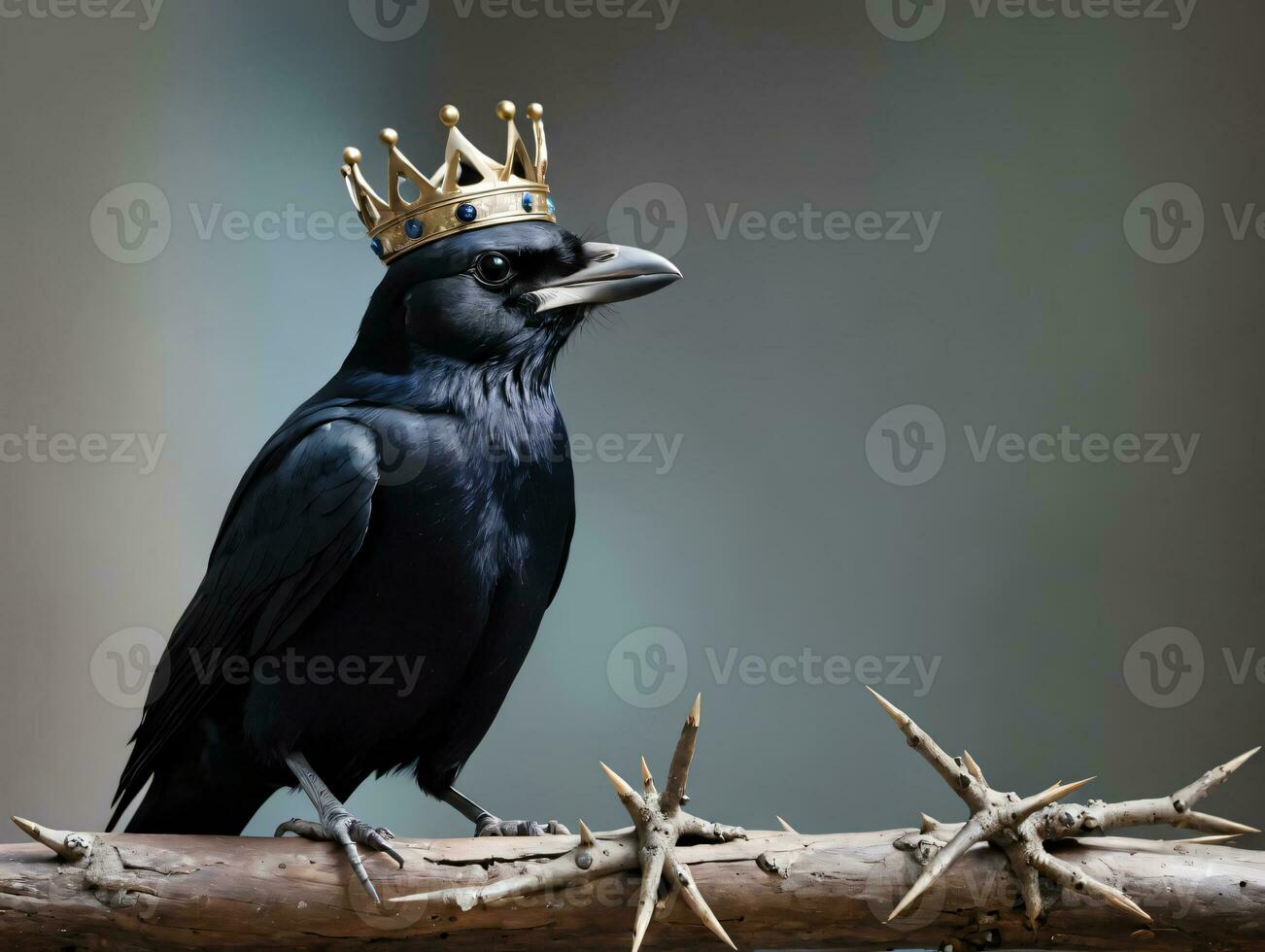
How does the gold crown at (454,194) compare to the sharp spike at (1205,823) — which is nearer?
the sharp spike at (1205,823)

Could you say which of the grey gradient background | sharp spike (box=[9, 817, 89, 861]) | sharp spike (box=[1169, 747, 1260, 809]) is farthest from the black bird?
the grey gradient background

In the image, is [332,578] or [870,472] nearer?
[332,578]

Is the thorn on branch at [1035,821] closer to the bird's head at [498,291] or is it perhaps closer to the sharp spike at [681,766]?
the sharp spike at [681,766]

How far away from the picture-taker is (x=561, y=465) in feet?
5.98

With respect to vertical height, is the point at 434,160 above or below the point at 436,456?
above

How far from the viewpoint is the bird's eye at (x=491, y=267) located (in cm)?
176

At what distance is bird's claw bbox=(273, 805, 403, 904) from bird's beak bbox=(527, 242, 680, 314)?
2.34ft

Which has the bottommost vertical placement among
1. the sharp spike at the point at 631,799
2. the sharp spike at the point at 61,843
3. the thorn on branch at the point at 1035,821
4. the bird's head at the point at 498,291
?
the sharp spike at the point at 61,843

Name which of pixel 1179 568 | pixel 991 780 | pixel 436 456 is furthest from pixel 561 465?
pixel 1179 568

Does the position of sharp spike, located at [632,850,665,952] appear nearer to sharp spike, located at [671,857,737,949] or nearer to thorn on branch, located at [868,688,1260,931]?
sharp spike, located at [671,857,737,949]

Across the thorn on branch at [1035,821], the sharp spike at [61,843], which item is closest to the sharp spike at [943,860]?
the thorn on branch at [1035,821]

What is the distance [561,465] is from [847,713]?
1.36 m

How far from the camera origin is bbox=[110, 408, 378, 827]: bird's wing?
1.67 metres

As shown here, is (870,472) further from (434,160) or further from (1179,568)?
(434,160)
